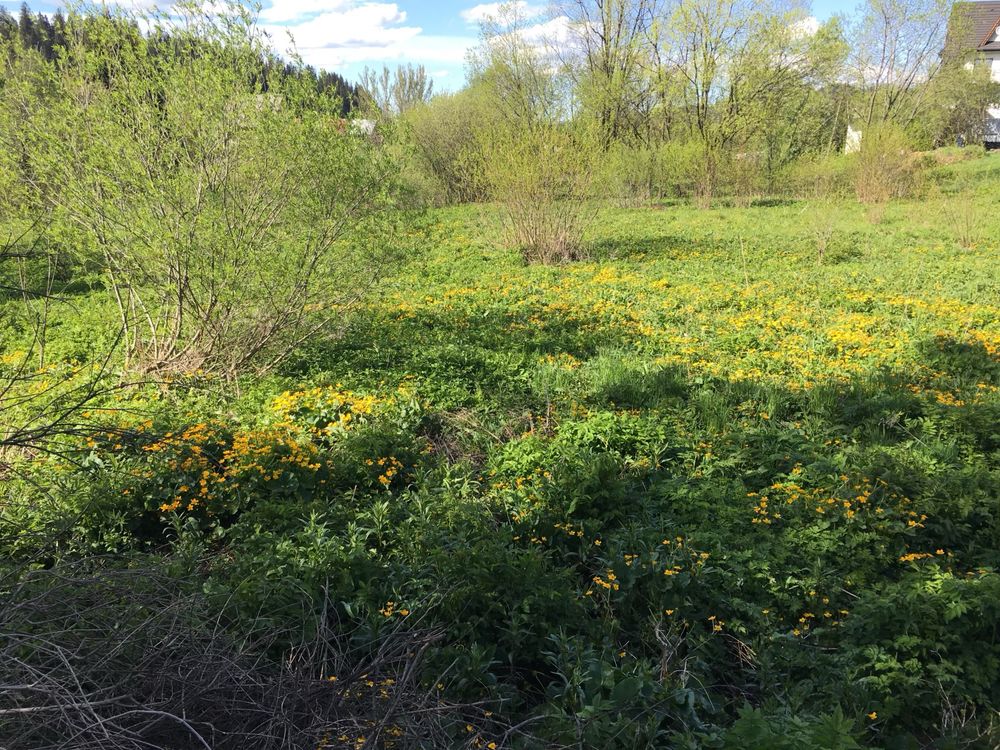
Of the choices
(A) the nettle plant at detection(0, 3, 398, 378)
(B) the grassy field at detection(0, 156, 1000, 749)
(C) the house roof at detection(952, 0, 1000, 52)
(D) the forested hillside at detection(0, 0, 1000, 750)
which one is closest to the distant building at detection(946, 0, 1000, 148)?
(C) the house roof at detection(952, 0, 1000, 52)

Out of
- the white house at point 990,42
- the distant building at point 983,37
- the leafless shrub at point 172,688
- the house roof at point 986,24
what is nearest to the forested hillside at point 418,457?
the leafless shrub at point 172,688

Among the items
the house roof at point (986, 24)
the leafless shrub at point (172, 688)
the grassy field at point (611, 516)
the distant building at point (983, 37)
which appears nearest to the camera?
the leafless shrub at point (172, 688)

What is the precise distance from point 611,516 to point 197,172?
478 centimetres

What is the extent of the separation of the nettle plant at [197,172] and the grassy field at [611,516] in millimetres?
766

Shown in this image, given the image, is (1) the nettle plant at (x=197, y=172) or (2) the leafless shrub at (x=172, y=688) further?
(1) the nettle plant at (x=197, y=172)

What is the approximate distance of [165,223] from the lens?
5.60 metres

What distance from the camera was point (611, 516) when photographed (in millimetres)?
3918

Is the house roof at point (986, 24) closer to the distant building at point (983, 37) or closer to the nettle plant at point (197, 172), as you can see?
the distant building at point (983, 37)

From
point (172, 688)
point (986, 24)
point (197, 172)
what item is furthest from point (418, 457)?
point (986, 24)

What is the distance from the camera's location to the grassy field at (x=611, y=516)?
104 inches

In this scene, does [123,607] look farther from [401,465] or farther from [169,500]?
[401,465]

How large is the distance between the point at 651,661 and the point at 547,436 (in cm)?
218

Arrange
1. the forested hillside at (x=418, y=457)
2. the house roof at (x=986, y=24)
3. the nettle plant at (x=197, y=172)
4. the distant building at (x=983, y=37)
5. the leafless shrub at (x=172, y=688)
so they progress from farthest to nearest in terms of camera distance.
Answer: the house roof at (x=986, y=24) → the distant building at (x=983, y=37) → the nettle plant at (x=197, y=172) → the forested hillside at (x=418, y=457) → the leafless shrub at (x=172, y=688)

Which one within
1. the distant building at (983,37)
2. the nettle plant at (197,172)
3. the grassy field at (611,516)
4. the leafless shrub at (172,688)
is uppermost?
the distant building at (983,37)
